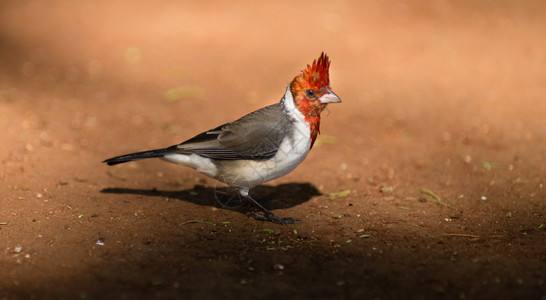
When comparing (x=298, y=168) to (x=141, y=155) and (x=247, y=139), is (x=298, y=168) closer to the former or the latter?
(x=247, y=139)

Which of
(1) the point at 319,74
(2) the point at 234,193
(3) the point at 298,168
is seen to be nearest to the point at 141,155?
(2) the point at 234,193

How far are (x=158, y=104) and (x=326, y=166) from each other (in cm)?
331

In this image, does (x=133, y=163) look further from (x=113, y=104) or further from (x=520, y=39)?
(x=520, y=39)

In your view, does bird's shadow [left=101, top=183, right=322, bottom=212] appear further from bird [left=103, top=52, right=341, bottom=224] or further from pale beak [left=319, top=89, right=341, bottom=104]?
pale beak [left=319, top=89, right=341, bottom=104]

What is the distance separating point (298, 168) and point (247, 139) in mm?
1810

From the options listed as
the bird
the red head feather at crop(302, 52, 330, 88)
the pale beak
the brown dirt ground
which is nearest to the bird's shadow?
the brown dirt ground

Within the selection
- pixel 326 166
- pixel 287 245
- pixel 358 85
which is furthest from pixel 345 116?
pixel 287 245

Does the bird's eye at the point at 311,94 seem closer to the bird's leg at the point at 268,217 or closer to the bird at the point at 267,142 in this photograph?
the bird at the point at 267,142

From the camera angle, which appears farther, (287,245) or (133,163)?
(133,163)

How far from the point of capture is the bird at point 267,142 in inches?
196

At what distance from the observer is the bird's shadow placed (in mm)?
5680

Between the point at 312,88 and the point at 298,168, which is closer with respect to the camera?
the point at 312,88

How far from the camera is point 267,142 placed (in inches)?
199

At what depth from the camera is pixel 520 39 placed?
10820 millimetres
